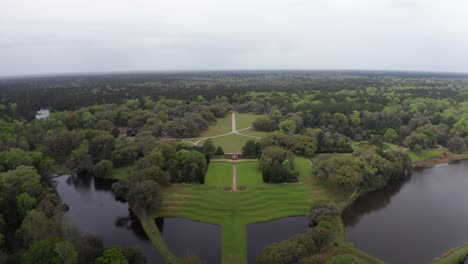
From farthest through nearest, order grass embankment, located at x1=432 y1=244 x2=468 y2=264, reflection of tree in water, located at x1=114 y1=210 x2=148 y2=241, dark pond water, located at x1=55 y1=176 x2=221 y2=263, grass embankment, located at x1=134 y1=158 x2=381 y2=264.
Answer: reflection of tree in water, located at x1=114 y1=210 x2=148 y2=241
grass embankment, located at x1=134 y1=158 x2=381 y2=264
dark pond water, located at x1=55 y1=176 x2=221 y2=263
grass embankment, located at x1=432 y1=244 x2=468 y2=264

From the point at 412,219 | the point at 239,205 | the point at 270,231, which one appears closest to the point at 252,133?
the point at 239,205

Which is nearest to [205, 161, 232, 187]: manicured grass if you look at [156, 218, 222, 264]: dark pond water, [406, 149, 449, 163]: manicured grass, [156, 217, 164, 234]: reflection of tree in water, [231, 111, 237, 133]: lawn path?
[156, 218, 222, 264]: dark pond water

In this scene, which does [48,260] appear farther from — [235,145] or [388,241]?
[235,145]

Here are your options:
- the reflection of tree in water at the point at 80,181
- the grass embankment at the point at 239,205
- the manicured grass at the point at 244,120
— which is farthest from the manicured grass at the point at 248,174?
the manicured grass at the point at 244,120

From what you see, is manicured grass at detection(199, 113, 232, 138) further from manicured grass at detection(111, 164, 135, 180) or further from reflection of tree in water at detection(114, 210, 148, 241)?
reflection of tree in water at detection(114, 210, 148, 241)

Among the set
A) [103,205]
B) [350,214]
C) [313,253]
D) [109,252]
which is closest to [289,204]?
[350,214]

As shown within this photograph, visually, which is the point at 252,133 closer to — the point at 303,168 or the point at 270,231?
the point at 303,168
